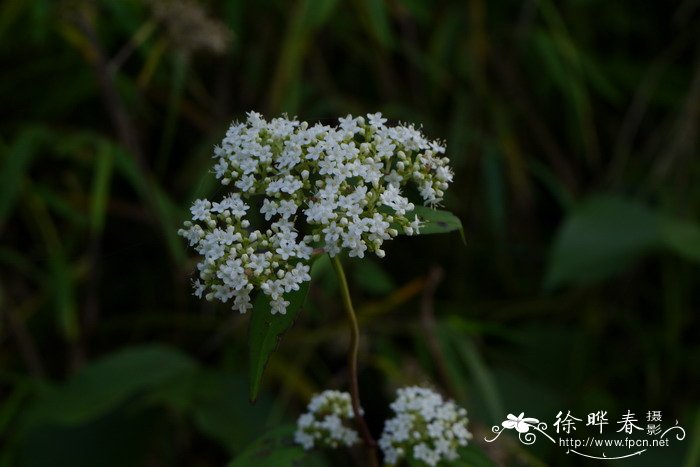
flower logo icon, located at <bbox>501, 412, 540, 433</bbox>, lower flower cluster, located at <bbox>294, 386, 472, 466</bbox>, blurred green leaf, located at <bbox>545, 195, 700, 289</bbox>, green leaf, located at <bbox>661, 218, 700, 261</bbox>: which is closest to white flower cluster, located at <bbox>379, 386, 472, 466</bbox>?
lower flower cluster, located at <bbox>294, 386, 472, 466</bbox>

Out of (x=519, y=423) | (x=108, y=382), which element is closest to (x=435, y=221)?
(x=519, y=423)

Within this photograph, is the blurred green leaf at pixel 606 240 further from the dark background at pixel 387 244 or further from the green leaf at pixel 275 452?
the green leaf at pixel 275 452

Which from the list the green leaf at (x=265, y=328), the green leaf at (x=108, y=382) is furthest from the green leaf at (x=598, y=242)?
the green leaf at (x=265, y=328)

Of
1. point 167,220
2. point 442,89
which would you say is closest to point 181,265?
point 167,220

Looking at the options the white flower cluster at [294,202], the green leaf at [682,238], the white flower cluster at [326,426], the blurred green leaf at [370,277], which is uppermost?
the green leaf at [682,238]

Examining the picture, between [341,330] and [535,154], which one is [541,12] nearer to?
[535,154]

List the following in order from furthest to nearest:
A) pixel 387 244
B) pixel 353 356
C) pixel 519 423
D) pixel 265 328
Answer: pixel 387 244
pixel 519 423
pixel 353 356
pixel 265 328

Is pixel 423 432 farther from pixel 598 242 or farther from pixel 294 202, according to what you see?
pixel 598 242
